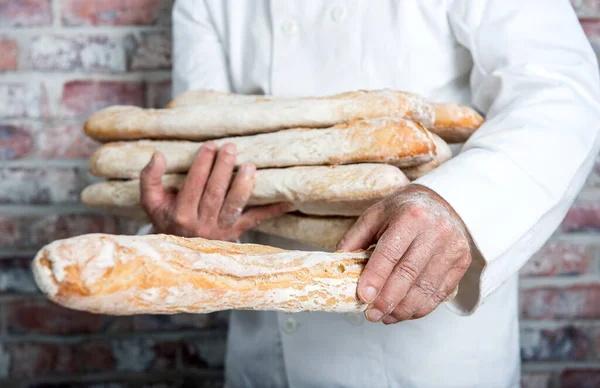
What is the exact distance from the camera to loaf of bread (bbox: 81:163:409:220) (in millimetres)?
817

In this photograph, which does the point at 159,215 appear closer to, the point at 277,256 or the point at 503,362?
the point at 277,256

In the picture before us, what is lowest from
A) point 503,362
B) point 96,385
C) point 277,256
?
point 96,385

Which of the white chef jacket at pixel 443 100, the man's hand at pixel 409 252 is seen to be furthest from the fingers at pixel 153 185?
the man's hand at pixel 409 252

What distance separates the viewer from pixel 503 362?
1.07m

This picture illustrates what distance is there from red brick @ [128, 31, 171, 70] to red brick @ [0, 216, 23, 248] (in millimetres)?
440

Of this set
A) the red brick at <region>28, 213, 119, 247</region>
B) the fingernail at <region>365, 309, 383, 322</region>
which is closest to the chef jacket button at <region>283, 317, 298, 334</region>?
the fingernail at <region>365, 309, 383, 322</region>

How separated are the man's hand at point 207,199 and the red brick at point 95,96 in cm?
50

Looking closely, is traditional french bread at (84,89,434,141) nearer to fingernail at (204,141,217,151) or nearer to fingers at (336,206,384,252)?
fingernail at (204,141,217,151)

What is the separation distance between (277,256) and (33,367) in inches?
42.6

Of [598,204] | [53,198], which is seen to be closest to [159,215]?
[53,198]

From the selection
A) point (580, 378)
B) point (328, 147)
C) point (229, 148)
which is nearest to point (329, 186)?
point (328, 147)

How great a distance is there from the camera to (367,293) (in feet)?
2.12

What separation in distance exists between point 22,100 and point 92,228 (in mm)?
324

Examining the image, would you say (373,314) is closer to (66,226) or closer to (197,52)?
(197,52)
